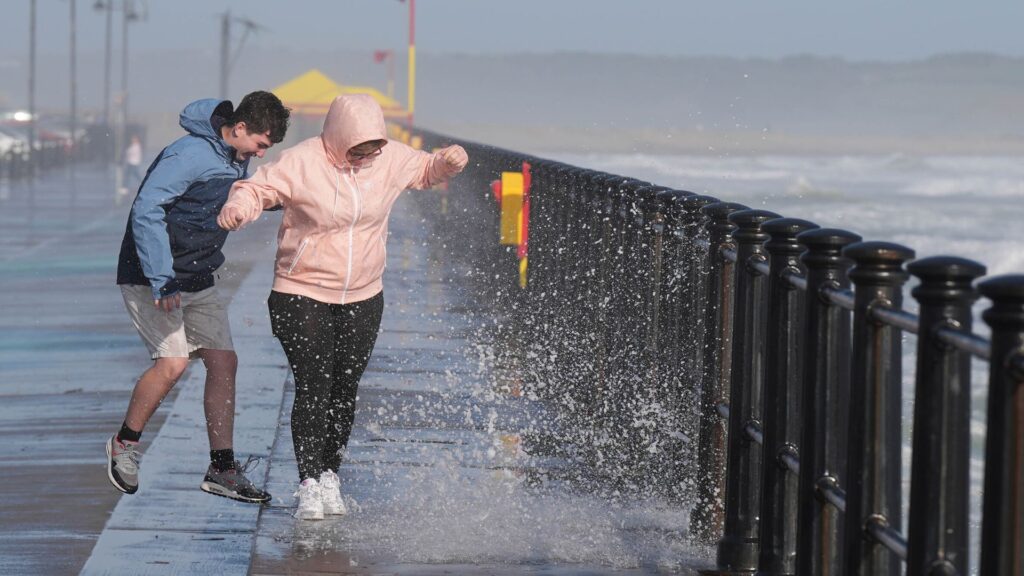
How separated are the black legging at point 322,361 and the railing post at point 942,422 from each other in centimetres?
329

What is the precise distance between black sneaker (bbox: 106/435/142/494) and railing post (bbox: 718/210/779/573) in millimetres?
2409

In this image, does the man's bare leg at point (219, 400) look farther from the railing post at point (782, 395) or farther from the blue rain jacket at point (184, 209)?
the railing post at point (782, 395)

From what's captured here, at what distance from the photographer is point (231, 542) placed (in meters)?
6.26

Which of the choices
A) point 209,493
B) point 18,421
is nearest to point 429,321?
point 18,421

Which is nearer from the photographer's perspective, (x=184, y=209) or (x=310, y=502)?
(x=310, y=502)

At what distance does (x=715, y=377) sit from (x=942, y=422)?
8.27 feet

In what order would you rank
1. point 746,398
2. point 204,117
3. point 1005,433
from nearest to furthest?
point 1005,433 → point 746,398 → point 204,117

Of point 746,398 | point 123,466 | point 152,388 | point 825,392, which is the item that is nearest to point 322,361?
point 152,388

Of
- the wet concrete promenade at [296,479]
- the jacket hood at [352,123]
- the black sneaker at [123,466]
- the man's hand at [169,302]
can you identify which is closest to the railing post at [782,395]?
the wet concrete promenade at [296,479]

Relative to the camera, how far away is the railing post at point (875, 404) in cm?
419

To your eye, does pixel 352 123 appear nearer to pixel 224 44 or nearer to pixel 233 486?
pixel 233 486

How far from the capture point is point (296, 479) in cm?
729

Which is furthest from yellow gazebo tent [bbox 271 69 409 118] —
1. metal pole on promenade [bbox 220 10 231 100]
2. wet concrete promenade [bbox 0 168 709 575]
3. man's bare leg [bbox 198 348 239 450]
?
man's bare leg [bbox 198 348 239 450]

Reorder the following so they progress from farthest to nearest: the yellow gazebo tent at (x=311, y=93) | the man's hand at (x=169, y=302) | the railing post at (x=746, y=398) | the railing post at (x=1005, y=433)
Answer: the yellow gazebo tent at (x=311, y=93) → the man's hand at (x=169, y=302) → the railing post at (x=746, y=398) → the railing post at (x=1005, y=433)
